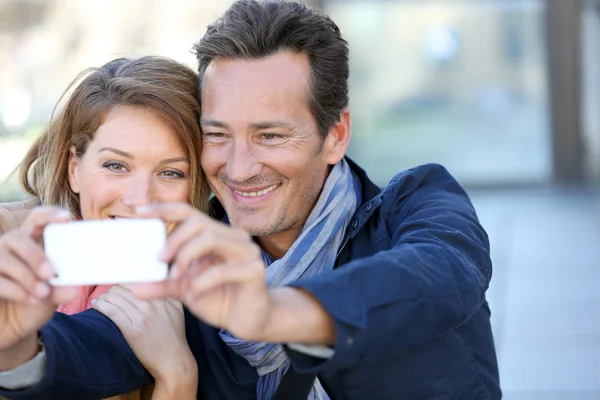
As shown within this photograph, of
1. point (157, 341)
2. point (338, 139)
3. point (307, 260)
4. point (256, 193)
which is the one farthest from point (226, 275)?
point (338, 139)

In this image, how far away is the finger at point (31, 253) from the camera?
156cm

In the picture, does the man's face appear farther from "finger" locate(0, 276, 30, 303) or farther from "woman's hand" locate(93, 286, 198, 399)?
"finger" locate(0, 276, 30, 303)

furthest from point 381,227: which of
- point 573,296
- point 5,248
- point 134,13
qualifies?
point 134,13

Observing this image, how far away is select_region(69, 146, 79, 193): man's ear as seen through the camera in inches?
115

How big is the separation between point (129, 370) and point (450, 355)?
78cm

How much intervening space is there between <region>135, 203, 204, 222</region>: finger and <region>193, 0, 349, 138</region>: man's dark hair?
50.8 inches

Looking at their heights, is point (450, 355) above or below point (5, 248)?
below

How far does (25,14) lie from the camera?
9.40m

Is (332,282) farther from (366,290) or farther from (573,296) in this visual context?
(573,296)

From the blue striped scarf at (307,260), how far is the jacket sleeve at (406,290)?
36 centimetres

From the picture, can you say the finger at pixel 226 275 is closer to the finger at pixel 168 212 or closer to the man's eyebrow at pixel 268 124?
the finger at pixel 168 212

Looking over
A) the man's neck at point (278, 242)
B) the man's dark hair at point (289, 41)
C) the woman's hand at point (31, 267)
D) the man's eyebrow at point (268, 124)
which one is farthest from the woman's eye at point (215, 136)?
the woman's hand at point (31, 267)

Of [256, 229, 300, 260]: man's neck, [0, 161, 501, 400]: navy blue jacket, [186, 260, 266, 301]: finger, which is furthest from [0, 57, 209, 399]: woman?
[186, 260, 266, 301]: finger

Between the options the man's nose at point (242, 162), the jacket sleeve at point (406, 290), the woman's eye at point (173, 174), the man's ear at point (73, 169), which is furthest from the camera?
the man's ear at point (73, 169)
